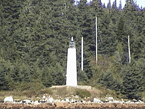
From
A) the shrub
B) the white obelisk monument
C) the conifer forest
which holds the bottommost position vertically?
the shrub

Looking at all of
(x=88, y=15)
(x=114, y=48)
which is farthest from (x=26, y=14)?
(x=114, y=48)

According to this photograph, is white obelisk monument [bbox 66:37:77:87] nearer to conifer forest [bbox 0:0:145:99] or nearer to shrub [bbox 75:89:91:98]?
shrub [bbox 75:89:91:98]

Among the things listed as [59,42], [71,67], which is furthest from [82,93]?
[59,42]

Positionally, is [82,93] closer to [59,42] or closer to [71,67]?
[71,67]

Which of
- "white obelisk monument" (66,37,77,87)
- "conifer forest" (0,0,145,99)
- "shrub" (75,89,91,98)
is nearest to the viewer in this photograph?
"shrub" (75,89,91,98)

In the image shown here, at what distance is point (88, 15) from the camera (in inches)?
2879

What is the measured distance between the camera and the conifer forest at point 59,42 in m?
46.6

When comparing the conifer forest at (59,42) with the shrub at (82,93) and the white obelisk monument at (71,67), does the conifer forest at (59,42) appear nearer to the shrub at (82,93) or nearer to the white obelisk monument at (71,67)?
the white obelisk monument at (71,67)

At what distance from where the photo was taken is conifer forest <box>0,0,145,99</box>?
1833 inches

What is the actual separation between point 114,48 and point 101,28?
27.9 ft

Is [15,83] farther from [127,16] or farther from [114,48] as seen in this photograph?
[127,16]

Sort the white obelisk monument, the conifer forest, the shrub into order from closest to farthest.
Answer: the shrub
the white obelisk monument
the conifer forest

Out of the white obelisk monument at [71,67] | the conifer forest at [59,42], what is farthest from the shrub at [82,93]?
the conifer forest at [59,42]

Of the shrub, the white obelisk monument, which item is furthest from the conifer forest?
the shrub
